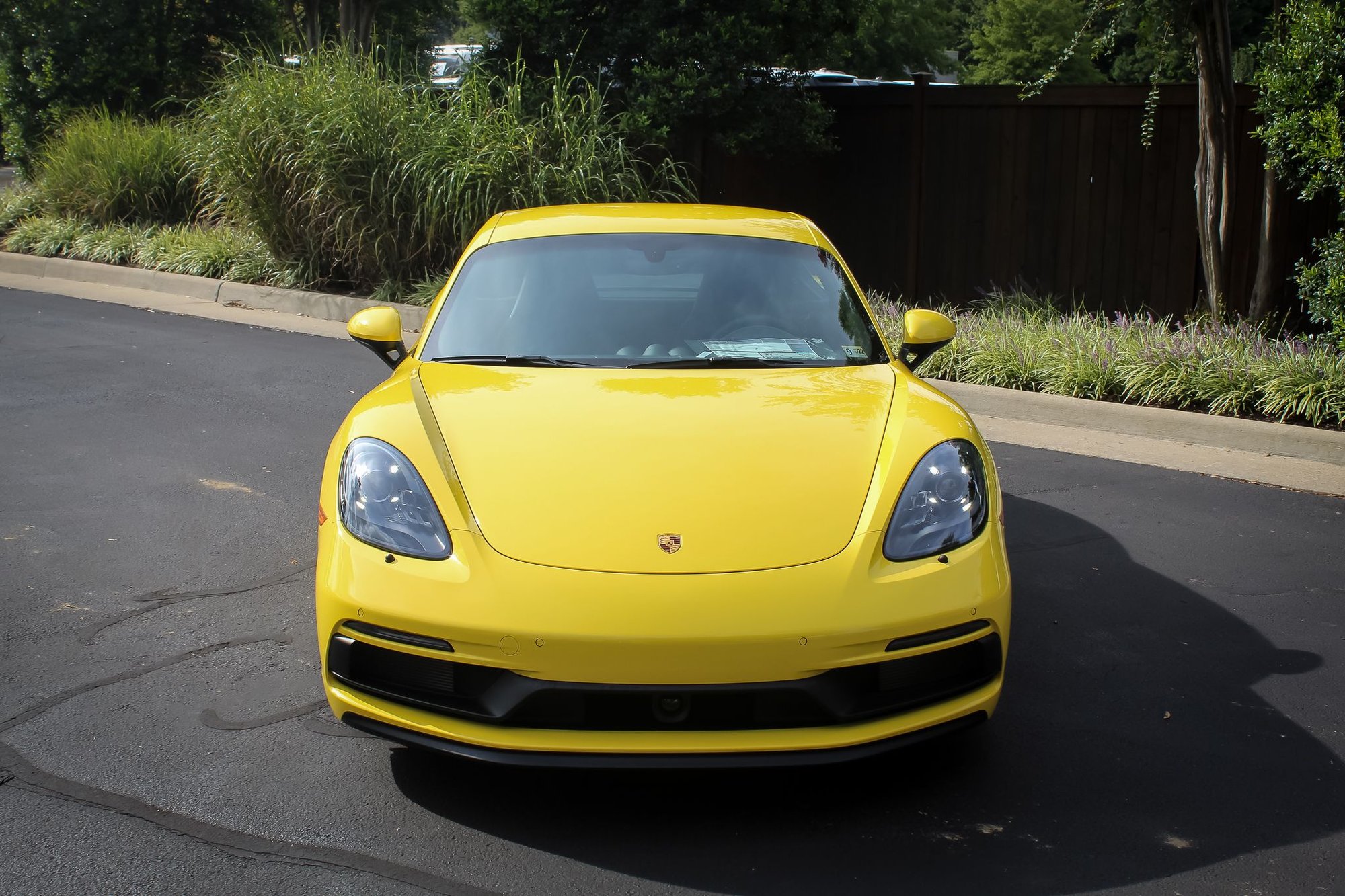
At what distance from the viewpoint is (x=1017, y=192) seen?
11.3m

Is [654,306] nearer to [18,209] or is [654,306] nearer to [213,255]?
[213,255]

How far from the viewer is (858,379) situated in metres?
3.96

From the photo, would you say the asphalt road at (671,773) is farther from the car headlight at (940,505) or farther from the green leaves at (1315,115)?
the green leaves at (1315,115)

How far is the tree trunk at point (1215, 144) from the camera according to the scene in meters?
8.84

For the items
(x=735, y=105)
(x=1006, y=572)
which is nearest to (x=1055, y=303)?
(x=735, y=105)

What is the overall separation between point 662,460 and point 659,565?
1.39 feet

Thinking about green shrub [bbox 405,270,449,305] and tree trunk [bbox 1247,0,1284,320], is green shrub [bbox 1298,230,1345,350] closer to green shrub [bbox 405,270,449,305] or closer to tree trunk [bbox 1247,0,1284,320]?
tree trunk [bbox 1247,0,1284,320]

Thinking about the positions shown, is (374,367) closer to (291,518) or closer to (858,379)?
(291,518)

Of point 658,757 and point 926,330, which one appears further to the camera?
point 926,330

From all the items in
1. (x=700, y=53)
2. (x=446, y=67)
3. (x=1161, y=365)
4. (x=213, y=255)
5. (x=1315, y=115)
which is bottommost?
(x=1161, y=365)

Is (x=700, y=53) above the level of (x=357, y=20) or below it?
below

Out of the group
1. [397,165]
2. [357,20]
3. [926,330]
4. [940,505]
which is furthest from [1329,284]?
[357,20]

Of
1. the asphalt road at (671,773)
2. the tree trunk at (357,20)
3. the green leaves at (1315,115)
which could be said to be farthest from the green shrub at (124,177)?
the green leaves at (1315,115)

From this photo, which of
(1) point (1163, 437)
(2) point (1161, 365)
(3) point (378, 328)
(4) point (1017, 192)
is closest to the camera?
(3) point (378, 328)
